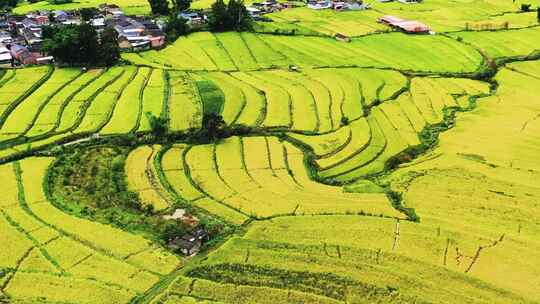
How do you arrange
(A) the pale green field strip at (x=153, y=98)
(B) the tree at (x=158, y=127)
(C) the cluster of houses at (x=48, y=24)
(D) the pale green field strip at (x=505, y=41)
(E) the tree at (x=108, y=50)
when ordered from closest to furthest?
1. (B) the tree at (x=158, y=127)
2. (A) the pale green field strip at (x=153, y=98)
3. (E) the tree at (x=108, y=50)
4. (C) the cluster of houses at (x=48, y=24)
5. (D) the pale green field strip at (x=505, y=41)

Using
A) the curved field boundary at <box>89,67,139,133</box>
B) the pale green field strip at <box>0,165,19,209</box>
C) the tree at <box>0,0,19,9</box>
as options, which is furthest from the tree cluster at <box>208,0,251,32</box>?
the pale green field strip at <box>0,165,19,209</box>

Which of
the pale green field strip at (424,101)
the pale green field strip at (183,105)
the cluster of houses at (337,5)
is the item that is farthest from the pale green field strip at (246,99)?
the cluster of houses at (337,5)

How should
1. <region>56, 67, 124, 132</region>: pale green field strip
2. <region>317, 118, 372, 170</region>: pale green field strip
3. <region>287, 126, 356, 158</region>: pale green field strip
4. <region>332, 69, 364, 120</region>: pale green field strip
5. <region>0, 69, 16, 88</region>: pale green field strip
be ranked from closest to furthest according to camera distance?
<region>317, 118, 372, 170</region>: pale green field strip < <region>287, 126, 356, 158</region>: pale green field strip < <region>56, 67, 124, 132</region>: pale green field strip < <region>332, 69, 364, 120</region>: pale green field strip < <region>0, 69, 16, 88</region>: pale green field strip

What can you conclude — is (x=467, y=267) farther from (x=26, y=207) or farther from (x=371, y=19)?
(x=371, y=19)

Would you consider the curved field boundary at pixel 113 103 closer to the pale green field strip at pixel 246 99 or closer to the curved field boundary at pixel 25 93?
the curved field boundary at pixel 25 93

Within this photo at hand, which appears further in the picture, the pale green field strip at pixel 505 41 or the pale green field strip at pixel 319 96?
the pale green field strip at pixel 505 41

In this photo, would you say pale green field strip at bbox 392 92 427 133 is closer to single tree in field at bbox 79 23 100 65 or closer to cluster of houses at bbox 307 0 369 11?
single tree in field at bbox 79 23 100 65

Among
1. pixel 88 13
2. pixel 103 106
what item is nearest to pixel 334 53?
pixel 103 106
